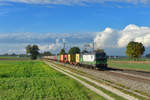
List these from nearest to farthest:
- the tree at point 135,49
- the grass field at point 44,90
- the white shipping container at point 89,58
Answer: the grass field at point 44,90 < the white shipping container at point 89,58 < the tree at point 135,49

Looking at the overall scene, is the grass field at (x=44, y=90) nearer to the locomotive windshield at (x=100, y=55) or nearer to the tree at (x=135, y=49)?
the locomotive windshield at (x=100, y=55)

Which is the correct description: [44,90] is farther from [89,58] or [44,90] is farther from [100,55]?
[89,58]

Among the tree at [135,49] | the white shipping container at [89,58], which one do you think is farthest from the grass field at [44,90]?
the tree at [135,49]

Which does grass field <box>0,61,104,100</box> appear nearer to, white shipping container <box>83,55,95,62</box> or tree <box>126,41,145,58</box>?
white shipping container <box>83,55,95,62</box>

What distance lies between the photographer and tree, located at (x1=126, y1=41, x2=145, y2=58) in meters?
95.5

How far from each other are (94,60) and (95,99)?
29215 mm

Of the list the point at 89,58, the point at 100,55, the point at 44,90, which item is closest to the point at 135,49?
the point at 89,58

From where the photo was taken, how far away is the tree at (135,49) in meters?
95.5

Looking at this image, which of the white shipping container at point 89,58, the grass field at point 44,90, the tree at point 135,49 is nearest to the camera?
the grass field at point 44,90

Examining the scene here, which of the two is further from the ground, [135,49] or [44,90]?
[135,49]

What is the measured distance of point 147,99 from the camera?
1510 cm

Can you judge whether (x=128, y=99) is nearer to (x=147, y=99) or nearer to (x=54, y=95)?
(x=147, y=99)

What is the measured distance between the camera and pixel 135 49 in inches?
3750

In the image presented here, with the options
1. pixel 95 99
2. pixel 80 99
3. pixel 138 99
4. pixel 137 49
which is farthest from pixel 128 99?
pixel 137 49
